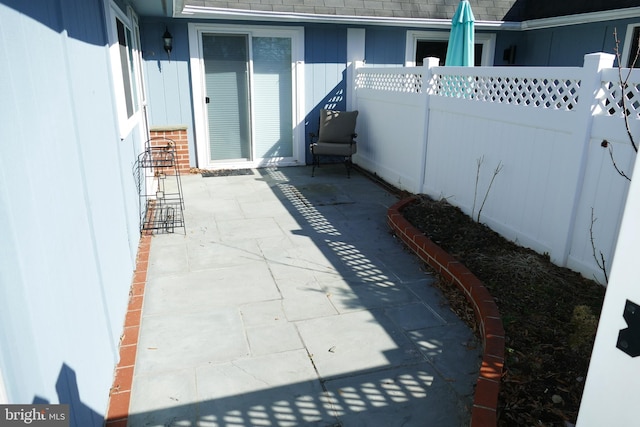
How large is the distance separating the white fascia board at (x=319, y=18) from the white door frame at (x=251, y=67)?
0.34m

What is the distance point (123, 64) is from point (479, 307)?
13.8 ft

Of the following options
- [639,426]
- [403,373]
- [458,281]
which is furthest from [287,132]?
[639,426]

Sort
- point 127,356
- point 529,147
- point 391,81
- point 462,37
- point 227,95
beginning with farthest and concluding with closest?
point 227,95 < point 391,81 < point 462,37 < point 529,147 < point 127,356

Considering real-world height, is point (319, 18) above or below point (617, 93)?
above

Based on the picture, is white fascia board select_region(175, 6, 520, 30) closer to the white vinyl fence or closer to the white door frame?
the white door frame

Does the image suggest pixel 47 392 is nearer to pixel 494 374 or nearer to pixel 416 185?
pixel 494 374

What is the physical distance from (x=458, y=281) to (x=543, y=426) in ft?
5.36

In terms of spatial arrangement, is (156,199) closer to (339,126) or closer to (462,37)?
(339,126)

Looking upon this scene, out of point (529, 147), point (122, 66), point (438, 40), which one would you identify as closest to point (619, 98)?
point (529, 147)

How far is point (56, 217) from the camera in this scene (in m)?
1.77

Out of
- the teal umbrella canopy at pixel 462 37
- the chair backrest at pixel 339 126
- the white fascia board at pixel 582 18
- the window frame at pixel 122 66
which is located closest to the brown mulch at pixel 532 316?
the teal umbrella canopy at pixel 462 37

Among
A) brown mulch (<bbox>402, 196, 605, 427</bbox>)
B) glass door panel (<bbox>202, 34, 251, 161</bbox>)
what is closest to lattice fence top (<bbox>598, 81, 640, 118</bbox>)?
brown mulch (<bbox>402, 196, 605, 427</bbox>)

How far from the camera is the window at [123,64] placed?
406 cm

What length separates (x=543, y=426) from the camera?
2211 mm
